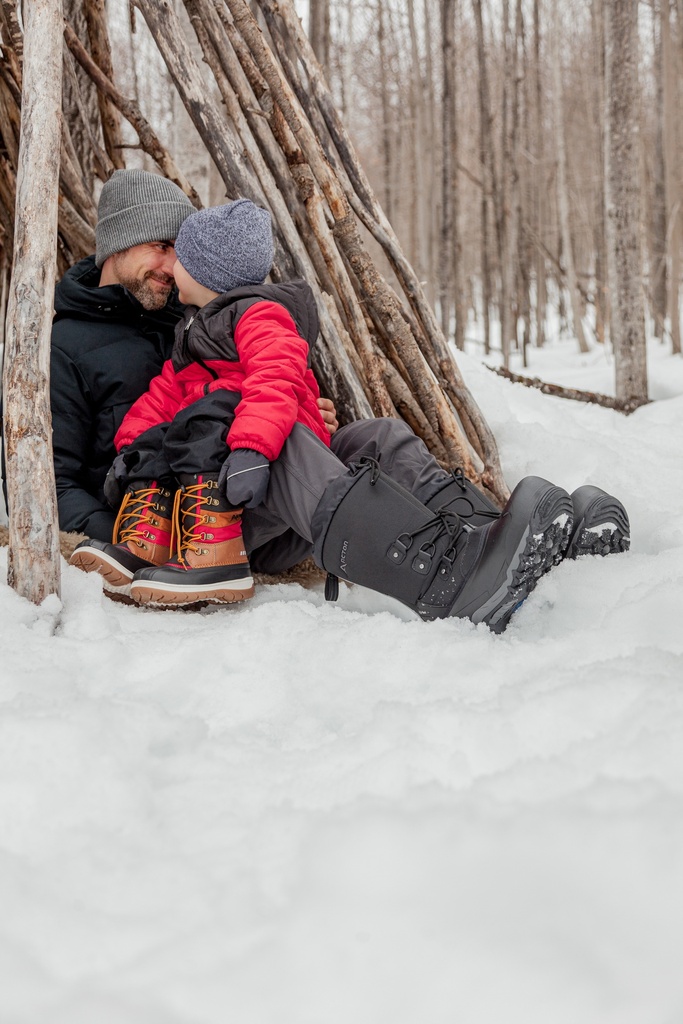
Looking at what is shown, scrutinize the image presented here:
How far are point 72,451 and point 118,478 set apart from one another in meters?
0.23

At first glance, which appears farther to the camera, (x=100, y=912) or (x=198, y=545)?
(x=198, y=545)

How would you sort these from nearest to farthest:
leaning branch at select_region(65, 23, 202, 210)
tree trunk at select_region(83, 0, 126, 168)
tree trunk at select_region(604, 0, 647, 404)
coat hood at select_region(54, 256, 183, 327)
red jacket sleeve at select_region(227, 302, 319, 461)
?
red jacket sleeve at select_region(227, 302, 319, 461) < coat hood at select_region(54, 256, 183, 327) < leaning branch at select_region(65, 23, 202, 210) < tree trunk at select_region(83, 0, 126, 168) < tree trunk at select_region(604, 0, 647, 404)

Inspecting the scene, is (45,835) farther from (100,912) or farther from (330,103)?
(330,103)

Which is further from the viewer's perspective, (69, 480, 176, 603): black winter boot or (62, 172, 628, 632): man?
(69, 480, 176, 603): black winter boot

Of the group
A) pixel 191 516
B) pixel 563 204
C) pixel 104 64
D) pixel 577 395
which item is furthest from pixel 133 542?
pixel 563 204

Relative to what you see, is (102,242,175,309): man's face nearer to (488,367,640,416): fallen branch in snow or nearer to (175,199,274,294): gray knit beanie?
(175,199,274,294): gray knit beanie

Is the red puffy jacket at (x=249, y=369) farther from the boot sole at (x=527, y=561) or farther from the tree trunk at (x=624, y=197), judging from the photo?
the tree trunk at (x=624, y=197)

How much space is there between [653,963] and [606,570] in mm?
812

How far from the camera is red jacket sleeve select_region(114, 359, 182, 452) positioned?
73.9 inches

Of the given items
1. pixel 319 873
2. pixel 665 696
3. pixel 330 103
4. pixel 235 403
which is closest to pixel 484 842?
pixel 319 873

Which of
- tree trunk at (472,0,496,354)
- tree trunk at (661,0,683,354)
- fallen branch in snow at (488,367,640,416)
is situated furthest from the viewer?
tree trunk at (472,0,496,354)

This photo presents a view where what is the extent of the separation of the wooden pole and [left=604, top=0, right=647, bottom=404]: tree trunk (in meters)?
2.68

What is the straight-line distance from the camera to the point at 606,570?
140cm

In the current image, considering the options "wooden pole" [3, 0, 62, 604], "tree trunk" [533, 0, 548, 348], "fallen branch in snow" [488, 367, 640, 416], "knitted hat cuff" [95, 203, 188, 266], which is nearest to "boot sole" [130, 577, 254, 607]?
"wooden pole" [3, 0, 62, 604]
